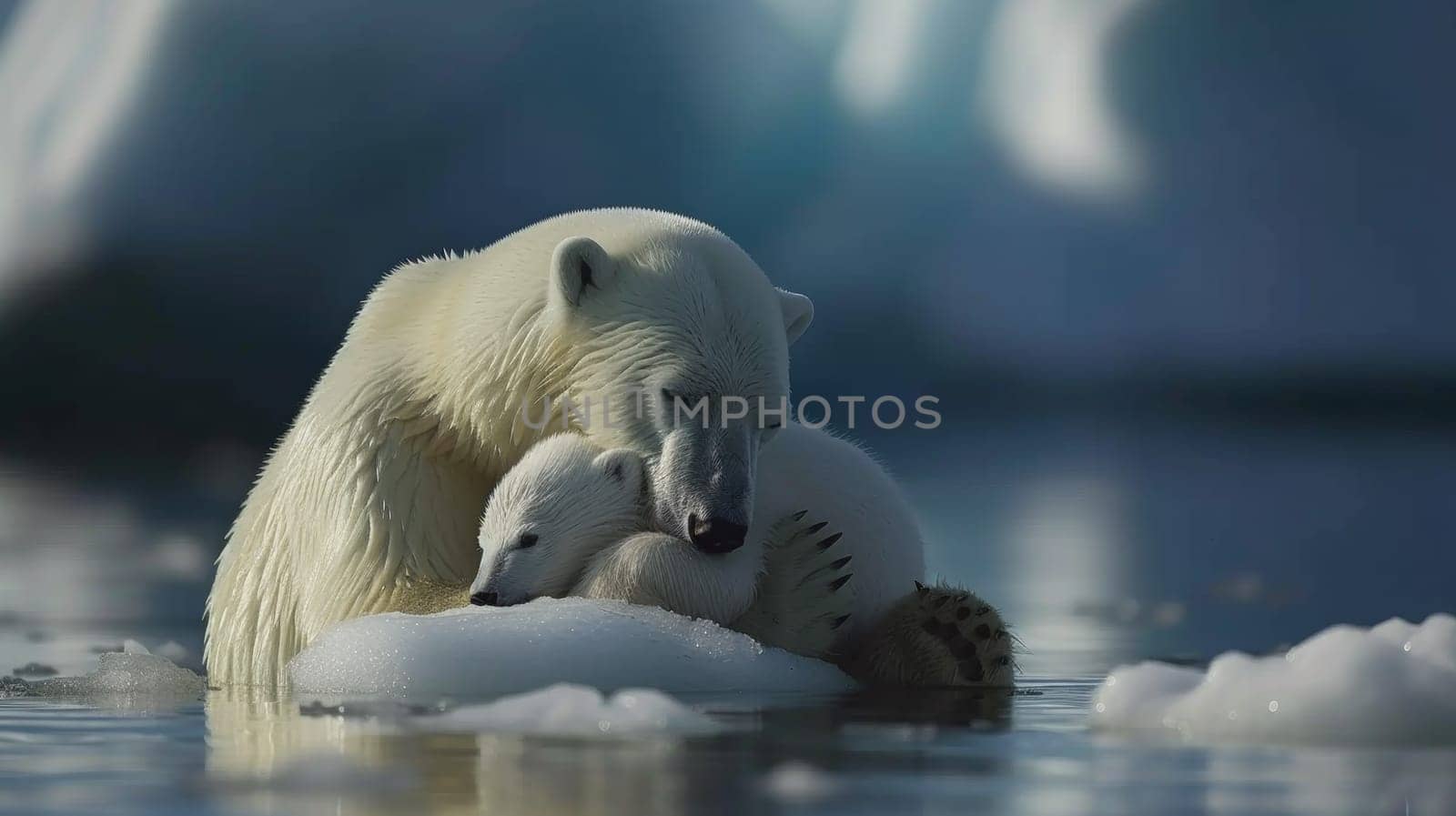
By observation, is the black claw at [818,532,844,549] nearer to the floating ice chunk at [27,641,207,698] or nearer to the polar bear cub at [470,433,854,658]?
the polar bear cub at [470,433,854,658]

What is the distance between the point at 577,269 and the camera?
475 centimetres

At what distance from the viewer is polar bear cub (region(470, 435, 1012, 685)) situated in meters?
4.39

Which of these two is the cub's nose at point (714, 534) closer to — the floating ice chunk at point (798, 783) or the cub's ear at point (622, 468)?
the cub's ear at point (622, 468)

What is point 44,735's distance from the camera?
335 centimetres

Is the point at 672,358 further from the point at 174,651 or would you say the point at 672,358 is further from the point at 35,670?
the point at 174,651

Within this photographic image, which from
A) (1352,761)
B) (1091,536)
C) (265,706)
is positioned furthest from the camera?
(1091,536)

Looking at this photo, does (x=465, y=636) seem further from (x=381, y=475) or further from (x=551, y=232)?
(x=551, y=232)

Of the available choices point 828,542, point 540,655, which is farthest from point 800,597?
point 540,655

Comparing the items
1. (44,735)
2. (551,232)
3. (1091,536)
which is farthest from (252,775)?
(1091,536)

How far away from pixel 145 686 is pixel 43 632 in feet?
6.33

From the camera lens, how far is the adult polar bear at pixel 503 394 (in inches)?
184

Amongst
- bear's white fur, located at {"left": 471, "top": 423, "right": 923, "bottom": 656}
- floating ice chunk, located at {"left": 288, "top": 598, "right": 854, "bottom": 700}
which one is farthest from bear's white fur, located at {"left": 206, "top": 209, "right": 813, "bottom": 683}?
floating ice chunk, located at {"left": 288, "top": 598, "right": 854, "bottom": 700}

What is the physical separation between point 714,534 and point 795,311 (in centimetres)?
111

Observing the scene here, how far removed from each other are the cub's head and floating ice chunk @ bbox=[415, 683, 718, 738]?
97 centimetres
